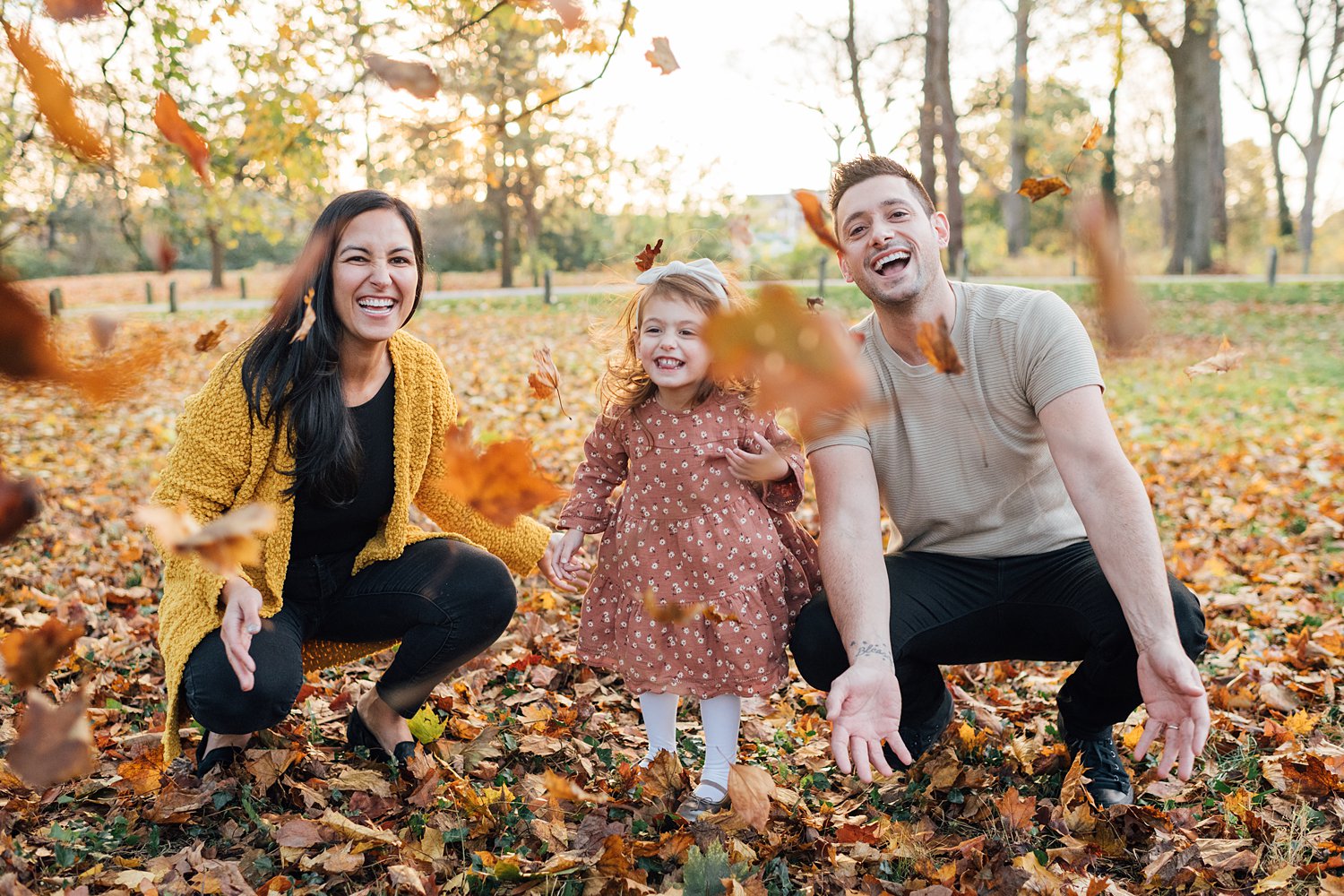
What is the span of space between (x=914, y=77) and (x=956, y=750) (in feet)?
68.2

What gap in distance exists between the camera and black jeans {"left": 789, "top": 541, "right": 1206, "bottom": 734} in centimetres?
238

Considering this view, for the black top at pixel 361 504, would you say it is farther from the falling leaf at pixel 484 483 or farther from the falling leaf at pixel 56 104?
the falling leaf at pixel 56 104

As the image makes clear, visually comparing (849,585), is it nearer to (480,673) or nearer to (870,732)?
(870,732)

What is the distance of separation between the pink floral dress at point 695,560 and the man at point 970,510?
4.8 inches

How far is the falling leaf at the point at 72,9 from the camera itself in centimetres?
281

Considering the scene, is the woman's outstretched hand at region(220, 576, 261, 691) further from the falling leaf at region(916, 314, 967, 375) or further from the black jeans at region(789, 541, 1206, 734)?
the falling leaf at region(916, 314, 967, 375)

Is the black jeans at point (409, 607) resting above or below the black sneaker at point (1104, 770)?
above

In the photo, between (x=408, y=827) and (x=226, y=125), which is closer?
(x=408, y=827)

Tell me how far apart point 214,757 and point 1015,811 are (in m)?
1.89

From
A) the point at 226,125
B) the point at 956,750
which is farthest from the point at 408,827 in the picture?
the point at 226,125

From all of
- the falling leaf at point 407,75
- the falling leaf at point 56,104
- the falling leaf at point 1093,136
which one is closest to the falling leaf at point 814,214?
the falling leaf at point 1093,136

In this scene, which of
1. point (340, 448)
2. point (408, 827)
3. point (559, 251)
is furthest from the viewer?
point (559, 251)

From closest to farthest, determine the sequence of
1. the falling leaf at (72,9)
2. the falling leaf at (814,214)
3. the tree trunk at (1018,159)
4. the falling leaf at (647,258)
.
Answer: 1. the falling leaf at (814,214)
2. the falling leaf at (647,258)
3. the falling leaf at (72,9)
4. the tree trunk at (1018,159)

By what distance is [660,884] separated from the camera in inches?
82.4
